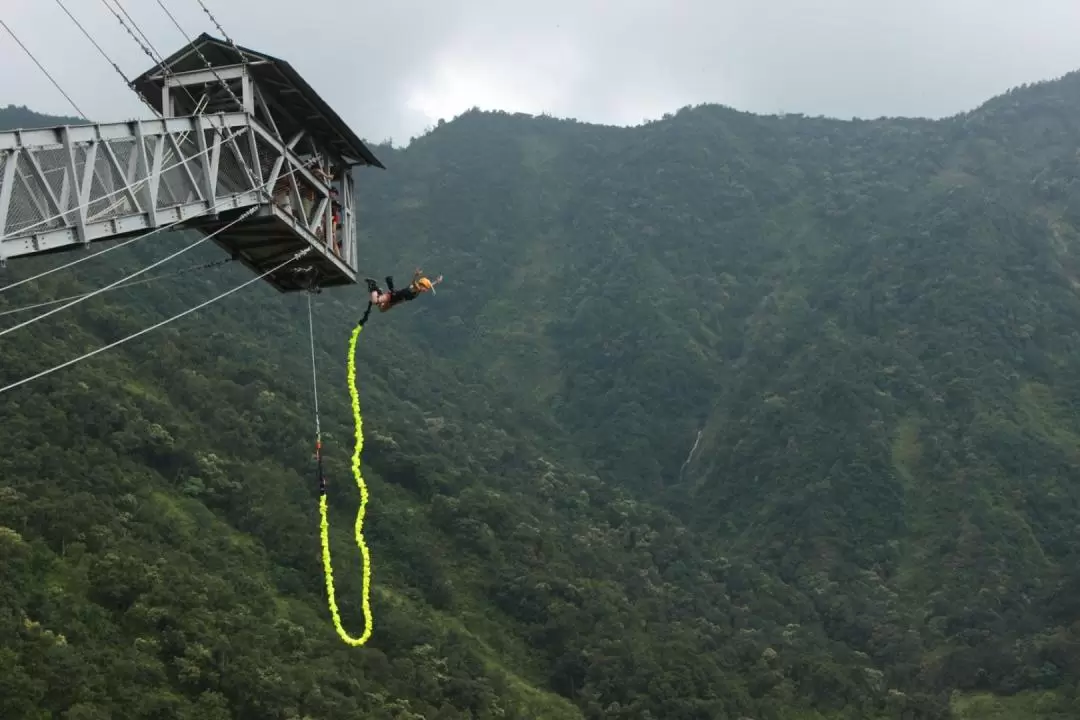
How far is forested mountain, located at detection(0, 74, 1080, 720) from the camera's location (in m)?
44.8

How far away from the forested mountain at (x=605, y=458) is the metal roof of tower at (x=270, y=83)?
22.8 m

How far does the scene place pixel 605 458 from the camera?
311ft

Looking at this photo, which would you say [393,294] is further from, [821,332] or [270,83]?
[821,332]

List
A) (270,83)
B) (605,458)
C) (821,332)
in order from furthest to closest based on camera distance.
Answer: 1. (821,332)
2. (605,458)
3. (270,83)

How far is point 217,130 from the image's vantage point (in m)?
14.7

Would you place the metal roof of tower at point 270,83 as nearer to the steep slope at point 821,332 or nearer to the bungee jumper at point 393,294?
the bungee jumper at point 393,294

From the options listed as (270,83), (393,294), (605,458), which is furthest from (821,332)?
(270,83)

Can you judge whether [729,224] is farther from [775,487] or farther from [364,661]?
[364,661]

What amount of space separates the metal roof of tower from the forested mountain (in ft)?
74.8

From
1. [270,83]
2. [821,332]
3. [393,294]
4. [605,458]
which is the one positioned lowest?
[605,458]

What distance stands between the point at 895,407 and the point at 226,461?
188 feet

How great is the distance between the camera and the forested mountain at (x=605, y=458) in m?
44.8

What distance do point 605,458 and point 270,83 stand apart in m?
79.6

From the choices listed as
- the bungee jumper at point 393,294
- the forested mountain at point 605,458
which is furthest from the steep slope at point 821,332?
the bungee jumper at point 393,294
